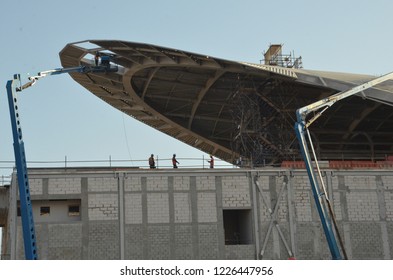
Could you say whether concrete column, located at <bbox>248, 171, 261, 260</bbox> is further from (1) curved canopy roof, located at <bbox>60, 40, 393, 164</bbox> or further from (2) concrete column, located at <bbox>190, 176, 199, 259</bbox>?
(1) curved canopy roof, located at <bbox>60, 40, 393, 164</bbox>

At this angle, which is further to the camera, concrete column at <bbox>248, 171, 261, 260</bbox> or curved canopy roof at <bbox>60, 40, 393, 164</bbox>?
curved canopy roof at <bbox>60, 40, 393, 164</bbox>

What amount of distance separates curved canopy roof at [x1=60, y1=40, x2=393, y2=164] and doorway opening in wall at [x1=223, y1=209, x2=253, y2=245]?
19.4 ft

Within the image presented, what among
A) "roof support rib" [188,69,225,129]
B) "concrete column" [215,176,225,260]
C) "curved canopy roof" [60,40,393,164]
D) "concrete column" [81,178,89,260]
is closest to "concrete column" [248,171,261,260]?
"concrete column" [215,176,225,260]

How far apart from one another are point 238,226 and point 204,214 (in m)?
4.31

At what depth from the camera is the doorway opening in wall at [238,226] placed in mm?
38000

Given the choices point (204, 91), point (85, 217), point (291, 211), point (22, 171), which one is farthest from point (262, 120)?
point (22, 171)

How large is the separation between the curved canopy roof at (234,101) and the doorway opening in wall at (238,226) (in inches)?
233

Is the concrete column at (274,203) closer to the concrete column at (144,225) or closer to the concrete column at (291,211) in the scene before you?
the concrete column at (291,211)

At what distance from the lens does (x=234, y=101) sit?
1939 inches

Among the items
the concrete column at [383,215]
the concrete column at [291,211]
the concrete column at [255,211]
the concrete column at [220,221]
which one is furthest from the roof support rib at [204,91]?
the concrete column at [383,215]

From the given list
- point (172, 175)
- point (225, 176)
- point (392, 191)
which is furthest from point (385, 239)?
point (172, 175)

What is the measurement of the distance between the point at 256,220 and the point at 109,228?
28.1 ft

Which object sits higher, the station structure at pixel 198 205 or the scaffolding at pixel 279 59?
the scaffolding at pixel 279 59

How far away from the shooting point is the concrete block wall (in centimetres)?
3566
